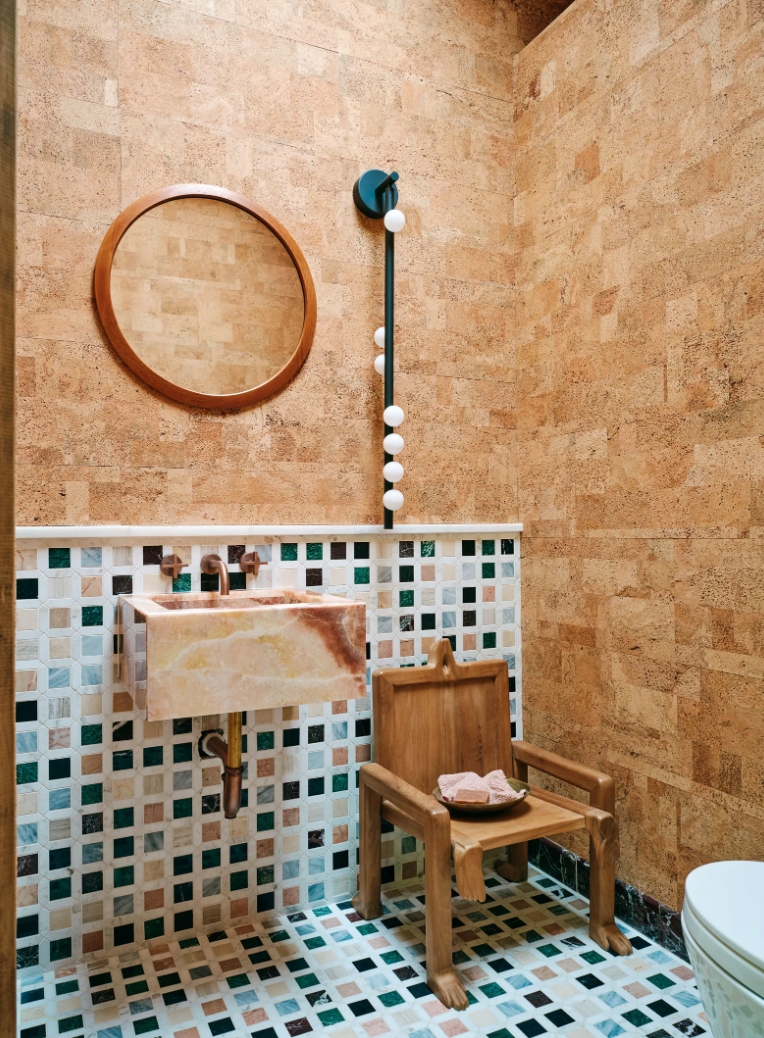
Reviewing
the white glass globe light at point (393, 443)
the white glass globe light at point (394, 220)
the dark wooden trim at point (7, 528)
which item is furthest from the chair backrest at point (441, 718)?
the dark wooden trim at point (7, 528)

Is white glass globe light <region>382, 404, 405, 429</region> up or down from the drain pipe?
up

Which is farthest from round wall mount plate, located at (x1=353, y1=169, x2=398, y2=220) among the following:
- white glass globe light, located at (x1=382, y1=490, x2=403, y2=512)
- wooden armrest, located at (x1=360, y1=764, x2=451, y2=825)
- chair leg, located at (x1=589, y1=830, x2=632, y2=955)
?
chair leg, located at (x1=589, y1=830, x2=632, y2=955)

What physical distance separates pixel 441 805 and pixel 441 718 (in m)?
0.42

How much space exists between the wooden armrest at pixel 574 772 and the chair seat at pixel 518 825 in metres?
0.08

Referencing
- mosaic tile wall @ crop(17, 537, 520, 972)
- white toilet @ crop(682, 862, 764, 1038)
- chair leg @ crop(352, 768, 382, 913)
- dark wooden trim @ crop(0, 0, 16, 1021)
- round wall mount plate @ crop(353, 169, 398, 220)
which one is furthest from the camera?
round wall mount plate @ crop(353, 169, 398, 220)

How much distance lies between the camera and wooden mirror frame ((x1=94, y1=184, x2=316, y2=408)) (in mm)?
1774

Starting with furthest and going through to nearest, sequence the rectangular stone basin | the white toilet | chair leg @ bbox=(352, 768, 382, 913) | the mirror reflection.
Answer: chair leg @ bbox=(352, 768, 382, 913)
the mirror reflection
the rectangular stone basin
the white toilet

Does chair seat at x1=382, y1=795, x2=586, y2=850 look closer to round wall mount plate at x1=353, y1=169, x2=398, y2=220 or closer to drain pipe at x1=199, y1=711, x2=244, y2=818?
drain pipe at x1=199, y1=711, x2=244, y2=818

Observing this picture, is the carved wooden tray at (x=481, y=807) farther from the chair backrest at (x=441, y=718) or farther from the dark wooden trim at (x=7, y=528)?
the dark wooden trim at (x=7, y=528)

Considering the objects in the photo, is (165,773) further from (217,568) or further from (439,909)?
(439,909)

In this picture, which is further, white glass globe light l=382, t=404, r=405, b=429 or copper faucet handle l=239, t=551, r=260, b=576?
white glass globe light l=382, t=404, r=405, b=429

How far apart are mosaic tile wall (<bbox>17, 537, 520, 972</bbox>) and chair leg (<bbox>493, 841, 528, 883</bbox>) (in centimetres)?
27

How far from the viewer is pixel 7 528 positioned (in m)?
0.50

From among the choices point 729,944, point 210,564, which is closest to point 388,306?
point 210,564
